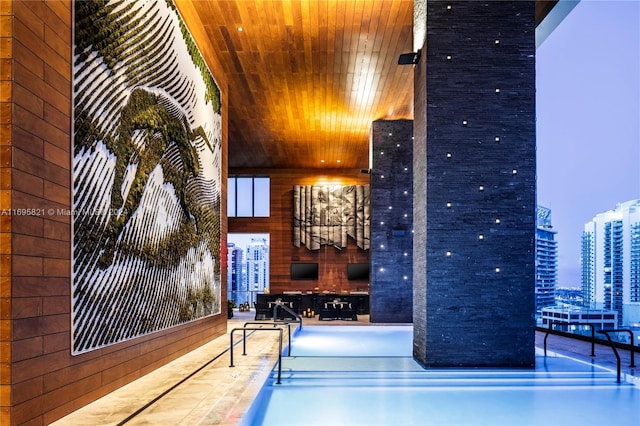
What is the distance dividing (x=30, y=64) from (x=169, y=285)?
345 centimetres

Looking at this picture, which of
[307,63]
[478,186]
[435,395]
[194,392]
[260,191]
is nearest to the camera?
[194,392]

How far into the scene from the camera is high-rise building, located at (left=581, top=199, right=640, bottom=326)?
25.4ft

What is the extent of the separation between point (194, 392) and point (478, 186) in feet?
14.3

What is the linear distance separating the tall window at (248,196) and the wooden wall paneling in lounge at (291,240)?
0.23 m

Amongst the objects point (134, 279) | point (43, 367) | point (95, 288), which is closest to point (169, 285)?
point (134, 279)

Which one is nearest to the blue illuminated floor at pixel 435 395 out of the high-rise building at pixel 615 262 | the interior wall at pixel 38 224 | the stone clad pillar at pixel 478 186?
the stone clad pillar at pixel 478 186

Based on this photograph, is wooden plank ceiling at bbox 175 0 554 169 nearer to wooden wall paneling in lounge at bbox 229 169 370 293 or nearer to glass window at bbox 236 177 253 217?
wooden wall paneling in lounge at bbox 229 169 370 293

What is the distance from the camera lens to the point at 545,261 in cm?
820

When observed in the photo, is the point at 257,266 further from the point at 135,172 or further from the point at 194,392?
the point at 194,392

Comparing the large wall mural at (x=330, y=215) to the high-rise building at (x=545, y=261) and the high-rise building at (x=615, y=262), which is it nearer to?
the high-rise building at (x=545, y=261)

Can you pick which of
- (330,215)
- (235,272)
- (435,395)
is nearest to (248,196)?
(235,272)

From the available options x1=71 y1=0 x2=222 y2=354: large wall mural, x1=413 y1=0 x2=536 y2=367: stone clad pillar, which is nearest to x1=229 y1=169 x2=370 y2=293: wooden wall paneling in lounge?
x1=71 y1=0 x2=222 y2=354: large wall mural

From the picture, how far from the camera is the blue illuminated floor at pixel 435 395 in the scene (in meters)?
4.88

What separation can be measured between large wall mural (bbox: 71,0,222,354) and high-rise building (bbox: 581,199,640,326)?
21.0 feet
